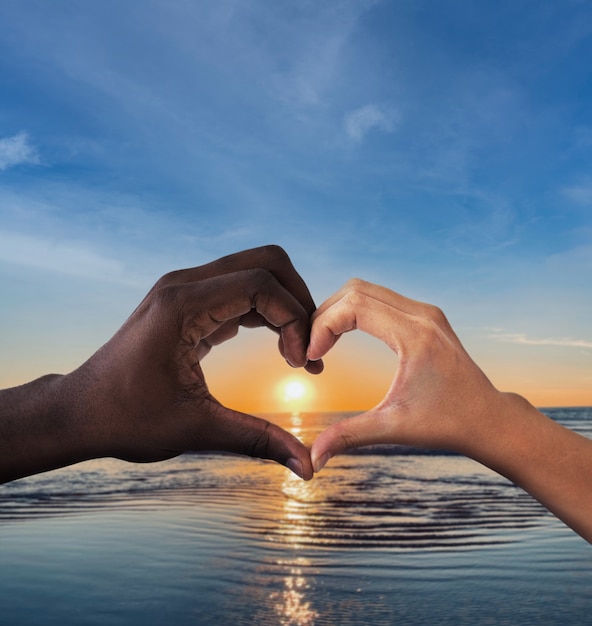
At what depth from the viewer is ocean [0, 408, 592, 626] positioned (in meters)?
4.39

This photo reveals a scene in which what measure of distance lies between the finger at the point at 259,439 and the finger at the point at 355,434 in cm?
11

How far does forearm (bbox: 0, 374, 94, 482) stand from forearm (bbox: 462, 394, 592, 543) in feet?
4.64

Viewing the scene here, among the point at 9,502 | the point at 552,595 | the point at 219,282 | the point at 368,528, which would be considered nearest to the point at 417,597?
the point at 552,595

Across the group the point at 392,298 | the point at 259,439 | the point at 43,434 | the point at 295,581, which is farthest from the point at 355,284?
the point at 295,581

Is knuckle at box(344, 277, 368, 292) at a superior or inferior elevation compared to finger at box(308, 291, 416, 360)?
superior

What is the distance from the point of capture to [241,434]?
213 cm

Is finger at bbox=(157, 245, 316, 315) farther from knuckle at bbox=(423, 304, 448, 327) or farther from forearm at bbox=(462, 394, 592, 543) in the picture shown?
forearm at bbox=(462, 394, 592, 543)

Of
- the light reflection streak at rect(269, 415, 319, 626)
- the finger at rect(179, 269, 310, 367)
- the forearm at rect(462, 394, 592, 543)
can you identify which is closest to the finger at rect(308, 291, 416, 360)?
the finger at rect(179, 269, 310, 367)

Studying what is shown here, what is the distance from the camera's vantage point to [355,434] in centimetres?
194

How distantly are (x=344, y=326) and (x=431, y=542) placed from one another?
209 inches

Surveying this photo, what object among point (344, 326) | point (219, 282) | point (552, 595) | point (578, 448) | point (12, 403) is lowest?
point (552, 595)

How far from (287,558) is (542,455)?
4513mm

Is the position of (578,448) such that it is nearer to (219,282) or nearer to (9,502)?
(219,282)

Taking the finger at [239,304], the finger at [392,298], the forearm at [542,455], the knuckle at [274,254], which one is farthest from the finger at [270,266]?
the forearm at [542,455]
